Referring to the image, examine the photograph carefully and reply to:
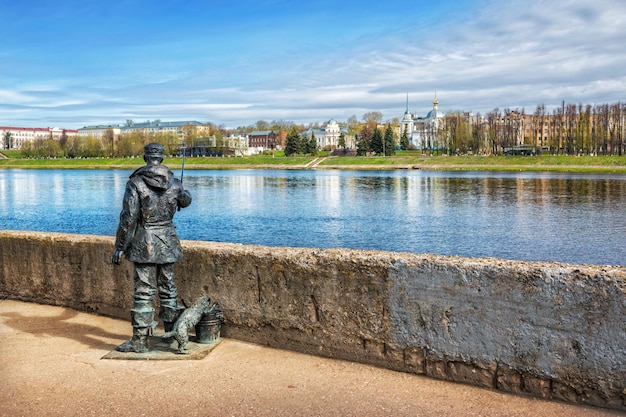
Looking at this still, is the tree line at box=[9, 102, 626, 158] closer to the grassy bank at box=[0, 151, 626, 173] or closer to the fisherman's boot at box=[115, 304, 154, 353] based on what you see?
the grassy bank at box=[0, 151, 626, 173]

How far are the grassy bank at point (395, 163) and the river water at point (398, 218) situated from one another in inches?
1337

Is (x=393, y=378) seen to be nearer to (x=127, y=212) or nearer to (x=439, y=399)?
(x=439, y=399)

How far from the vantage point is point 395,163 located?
108 metres

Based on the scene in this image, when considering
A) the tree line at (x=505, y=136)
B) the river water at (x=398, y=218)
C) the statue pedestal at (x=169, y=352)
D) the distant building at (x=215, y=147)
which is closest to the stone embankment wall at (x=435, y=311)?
the statue pedestal at (x=169, y=352)

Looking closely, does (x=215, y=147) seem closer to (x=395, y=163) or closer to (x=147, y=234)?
(x=395, y=163)

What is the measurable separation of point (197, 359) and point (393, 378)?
6.42 feet

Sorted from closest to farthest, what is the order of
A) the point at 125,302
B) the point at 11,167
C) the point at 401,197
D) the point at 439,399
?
the point at 439,399, the point at 125,302, the point at 401,197, the point at 11,167

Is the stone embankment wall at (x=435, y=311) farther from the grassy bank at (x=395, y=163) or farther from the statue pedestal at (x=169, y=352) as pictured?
the grassy bank at (x=395, y=163)

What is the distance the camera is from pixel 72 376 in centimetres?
568

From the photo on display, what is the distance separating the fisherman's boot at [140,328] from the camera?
625 centimetres

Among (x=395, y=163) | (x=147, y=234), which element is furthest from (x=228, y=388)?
(x=395, y=163)

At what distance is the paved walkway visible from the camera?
194 inches

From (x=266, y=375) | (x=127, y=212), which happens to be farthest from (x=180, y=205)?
(x=266, y=375)

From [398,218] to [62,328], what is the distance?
2960cm
